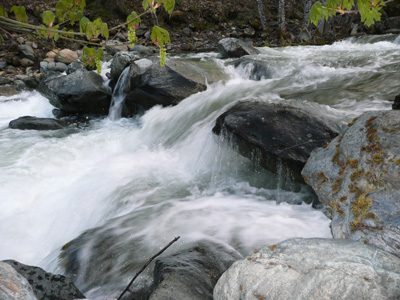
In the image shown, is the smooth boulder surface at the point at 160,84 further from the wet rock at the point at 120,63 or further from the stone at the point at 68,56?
the stone at the point at 68,56

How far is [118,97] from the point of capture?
918cm

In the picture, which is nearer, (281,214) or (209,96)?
(281,214)

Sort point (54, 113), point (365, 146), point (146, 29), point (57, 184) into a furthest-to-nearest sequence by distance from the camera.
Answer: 1. point (146, 29)
2. point (54, 113)
3. point (57, 184)
4. point (365, 146)

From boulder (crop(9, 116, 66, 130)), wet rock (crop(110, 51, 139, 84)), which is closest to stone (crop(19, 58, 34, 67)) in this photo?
wet rock (crop(110, 51, 139, 84))

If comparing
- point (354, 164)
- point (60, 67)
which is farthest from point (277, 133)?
point (60, 67)

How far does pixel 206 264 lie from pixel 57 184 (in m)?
3.88

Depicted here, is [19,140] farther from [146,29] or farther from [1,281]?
[146,29]

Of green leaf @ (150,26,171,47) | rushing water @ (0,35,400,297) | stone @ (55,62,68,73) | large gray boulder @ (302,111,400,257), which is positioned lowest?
rushing water @ (0,35,400,297)

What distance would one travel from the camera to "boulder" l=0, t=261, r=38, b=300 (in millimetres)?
1602

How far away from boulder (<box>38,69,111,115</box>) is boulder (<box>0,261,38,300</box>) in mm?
8079

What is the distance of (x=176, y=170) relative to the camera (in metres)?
5.54

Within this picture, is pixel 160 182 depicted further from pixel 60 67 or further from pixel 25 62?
pixel 25 62

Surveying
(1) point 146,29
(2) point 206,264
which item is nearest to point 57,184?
(2) point 206,264

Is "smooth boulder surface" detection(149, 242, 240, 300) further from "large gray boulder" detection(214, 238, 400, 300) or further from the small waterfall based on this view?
the small waterfall
